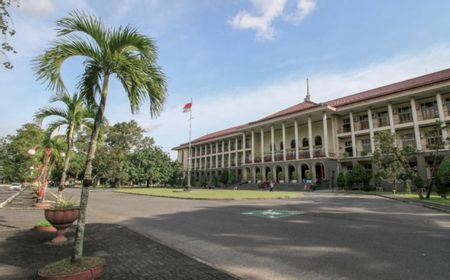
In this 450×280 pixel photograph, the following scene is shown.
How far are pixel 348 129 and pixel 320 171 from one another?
721cm

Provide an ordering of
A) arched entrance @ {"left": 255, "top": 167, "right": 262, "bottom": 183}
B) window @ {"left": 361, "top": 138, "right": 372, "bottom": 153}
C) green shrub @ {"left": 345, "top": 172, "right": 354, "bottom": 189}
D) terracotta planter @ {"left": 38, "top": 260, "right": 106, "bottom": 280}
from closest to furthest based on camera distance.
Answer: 1. terracotta planter @ {"left": 38, "top": 260, "right": 106, "bottom": 280}
2. green shrub @ {"left": 345, "top": 172, "right": 354, "bottom": 189}
3. window @ {"left": 361, "top": 138, "right": 372, "bottom": 153}
4. arched entrance @ {"left": 255, "top": 167, "right": 262, "bottom": 183}

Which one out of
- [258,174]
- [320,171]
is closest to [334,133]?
[320,171]

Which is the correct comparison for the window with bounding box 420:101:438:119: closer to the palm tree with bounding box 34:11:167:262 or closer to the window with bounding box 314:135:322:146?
the window with bounding box 314:135:322:146

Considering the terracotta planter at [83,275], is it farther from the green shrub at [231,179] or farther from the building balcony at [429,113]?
the green shrub at [231,179]

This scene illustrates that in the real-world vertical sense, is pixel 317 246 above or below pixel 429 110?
below

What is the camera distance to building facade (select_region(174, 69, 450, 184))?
3031 centimetres

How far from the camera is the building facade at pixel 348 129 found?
99.5ft

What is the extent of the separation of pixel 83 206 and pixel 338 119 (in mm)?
40183

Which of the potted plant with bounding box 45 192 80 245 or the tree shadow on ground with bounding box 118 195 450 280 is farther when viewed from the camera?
the potted plant with bounding box 45 192 80 245

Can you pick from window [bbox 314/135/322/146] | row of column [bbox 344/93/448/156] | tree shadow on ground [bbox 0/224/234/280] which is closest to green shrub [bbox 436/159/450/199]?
row of column [bbox 344/93/448/156]

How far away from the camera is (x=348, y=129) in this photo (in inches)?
1518

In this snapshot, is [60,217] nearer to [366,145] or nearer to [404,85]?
[366,145]

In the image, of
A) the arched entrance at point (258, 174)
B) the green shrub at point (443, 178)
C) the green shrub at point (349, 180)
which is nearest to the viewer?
the green shrub at point (443, 178)

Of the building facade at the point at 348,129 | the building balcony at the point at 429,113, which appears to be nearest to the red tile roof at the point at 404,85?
the building facade at the point at 348,129
